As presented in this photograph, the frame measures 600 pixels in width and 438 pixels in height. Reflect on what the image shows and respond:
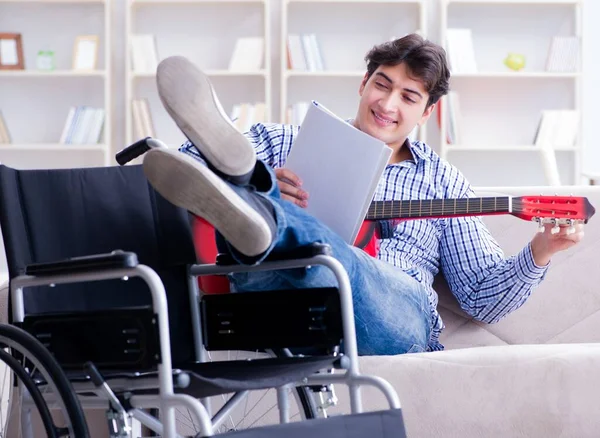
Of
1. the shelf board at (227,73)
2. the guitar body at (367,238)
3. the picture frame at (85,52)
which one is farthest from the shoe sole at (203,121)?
the picture frame at (85,52)

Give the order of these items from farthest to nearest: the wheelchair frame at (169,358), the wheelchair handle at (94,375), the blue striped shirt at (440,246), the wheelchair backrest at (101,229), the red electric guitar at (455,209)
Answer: the blue striped shirt at (440,246), the red electric guitar at (455,209), the wheelchair backrest at (101,229), the wheelchair handle at (94,375), the wheelchair frame at (169,358)

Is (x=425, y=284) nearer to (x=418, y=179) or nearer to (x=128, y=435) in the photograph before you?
(x=418, y=179)

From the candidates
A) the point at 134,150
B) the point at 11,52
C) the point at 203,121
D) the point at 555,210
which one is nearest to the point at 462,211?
the point at 555,210

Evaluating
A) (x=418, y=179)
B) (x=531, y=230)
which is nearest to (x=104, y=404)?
(x=418, y=179)

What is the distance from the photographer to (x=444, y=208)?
83.7 inches

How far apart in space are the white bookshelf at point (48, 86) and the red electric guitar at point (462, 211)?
3562mm

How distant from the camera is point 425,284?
2230 mm

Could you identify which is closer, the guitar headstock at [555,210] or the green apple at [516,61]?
the guitar headstock at [555,210]

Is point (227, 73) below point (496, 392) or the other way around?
the other way around

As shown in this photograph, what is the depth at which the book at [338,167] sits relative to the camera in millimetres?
1869

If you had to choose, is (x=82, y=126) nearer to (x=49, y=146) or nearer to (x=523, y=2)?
(x=49, y=146)

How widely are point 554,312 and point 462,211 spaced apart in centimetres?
41

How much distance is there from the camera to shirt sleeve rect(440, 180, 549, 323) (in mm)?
2192

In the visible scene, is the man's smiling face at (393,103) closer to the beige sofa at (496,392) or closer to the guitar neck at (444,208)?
the guitar neck at (444,208)
